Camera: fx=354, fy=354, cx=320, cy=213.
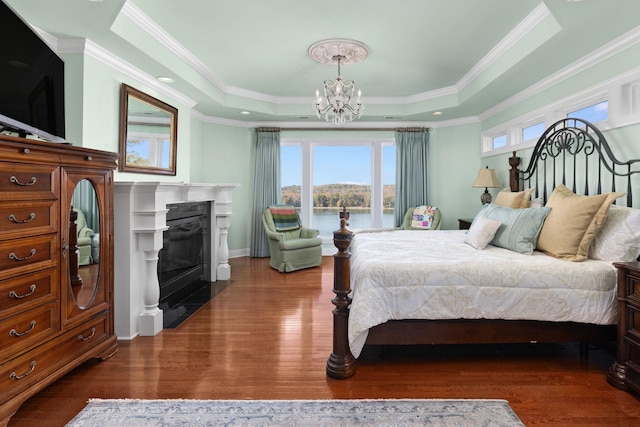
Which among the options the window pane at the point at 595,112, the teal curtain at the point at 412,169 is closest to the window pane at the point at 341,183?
the teal curtain at the point at 412,169

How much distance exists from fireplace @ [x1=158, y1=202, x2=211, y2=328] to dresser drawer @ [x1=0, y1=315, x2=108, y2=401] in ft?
2.64

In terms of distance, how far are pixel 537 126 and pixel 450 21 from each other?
2.01 meters

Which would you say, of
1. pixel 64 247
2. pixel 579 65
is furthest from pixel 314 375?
pixel 579 65

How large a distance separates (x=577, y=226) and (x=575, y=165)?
4.30 ft

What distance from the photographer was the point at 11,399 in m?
1.67

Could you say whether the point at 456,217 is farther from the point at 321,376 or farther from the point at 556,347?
the point at 321,376

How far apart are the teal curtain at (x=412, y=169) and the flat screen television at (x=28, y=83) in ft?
15.7

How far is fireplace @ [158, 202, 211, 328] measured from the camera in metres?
3.45

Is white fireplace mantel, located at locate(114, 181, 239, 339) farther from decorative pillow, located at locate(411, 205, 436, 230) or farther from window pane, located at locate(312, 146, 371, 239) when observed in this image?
decorative pillow, located at locate(411, 205, 436, 230)

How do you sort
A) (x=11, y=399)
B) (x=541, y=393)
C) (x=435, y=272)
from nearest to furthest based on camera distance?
(x=11, y=399) < (x=541, y=393) < (x=435, y=272)

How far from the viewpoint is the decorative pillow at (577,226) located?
2422 mm

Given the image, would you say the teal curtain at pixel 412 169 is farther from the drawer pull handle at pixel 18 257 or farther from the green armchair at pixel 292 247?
the drawer pull handle at pixel 18 257

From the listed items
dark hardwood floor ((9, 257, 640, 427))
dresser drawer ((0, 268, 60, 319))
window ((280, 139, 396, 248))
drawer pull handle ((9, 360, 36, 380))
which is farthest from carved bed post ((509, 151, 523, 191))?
drawer pull handle ((9, 360, 36, 380))

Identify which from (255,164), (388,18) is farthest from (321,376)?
(255,164)
